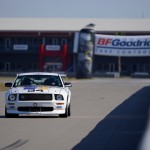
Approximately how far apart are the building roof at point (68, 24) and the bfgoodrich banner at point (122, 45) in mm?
4927

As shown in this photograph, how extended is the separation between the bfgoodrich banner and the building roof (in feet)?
16.2

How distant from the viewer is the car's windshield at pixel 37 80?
70.6ft

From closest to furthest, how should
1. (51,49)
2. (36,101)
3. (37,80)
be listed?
(36,101), (37,80), (51,49)

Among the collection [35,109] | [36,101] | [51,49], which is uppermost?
[36,101]

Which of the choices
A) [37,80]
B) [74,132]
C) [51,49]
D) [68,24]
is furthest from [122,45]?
[74,132]

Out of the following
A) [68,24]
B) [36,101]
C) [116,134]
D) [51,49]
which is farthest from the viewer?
[68,24]

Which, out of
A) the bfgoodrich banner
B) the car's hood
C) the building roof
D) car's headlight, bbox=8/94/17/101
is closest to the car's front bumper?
car's headlight, bbox=8/94/17/101

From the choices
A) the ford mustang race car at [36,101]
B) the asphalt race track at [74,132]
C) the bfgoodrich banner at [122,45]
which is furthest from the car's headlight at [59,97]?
the bfgoodrich banner at [122,45]

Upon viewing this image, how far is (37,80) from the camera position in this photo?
71.7 feet

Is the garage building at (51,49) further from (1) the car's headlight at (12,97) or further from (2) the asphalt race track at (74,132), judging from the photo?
(1) the car's headlight at (12,97)

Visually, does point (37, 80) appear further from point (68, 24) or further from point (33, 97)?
point (68, 24)

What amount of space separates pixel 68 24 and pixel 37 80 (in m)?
76.9

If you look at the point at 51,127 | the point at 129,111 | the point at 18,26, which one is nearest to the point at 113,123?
the point at 51,127

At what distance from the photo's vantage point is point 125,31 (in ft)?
310
